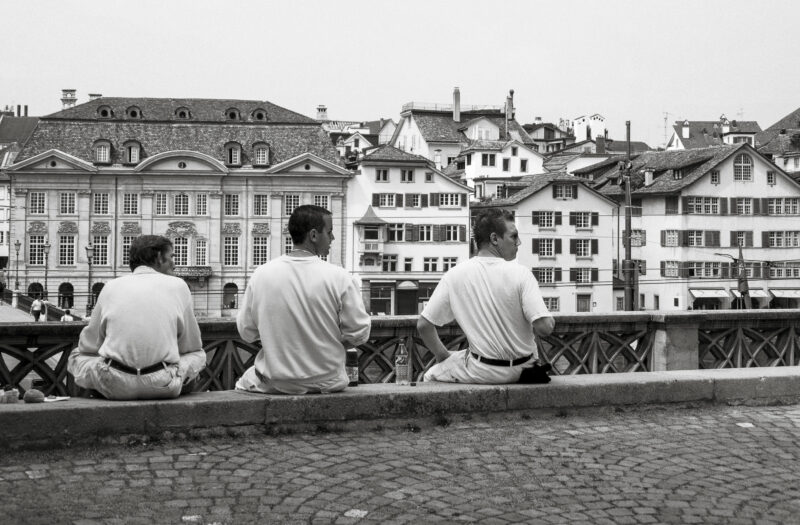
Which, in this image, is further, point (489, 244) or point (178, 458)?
point (489, 244)

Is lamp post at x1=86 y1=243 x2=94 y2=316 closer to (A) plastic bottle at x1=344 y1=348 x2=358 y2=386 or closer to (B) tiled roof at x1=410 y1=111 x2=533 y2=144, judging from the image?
(B) tiled roof at x1=410 y1=111 x2=533 y2=144

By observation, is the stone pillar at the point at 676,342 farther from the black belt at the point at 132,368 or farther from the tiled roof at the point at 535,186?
the tiled roof at the point at 535,186

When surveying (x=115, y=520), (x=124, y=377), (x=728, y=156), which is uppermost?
(x=728, y=156)

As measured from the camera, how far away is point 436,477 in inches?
234

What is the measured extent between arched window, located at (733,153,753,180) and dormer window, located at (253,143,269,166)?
3173cm

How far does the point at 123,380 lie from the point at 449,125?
93242 millimetres

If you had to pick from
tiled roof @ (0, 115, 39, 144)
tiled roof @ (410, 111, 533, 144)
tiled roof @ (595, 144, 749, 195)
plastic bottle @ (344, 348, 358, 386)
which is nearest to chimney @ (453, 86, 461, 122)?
tiled roof @ (410, 111, 533, 144)

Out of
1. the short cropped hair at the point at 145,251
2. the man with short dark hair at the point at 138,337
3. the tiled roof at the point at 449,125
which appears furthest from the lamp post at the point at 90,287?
the man with short dark hair at the point at 138,337

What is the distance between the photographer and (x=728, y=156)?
75.3m

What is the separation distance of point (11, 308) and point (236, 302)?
22682mm

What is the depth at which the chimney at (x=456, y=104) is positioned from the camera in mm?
101875

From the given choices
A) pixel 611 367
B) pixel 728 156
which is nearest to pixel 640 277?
pixel 728 156

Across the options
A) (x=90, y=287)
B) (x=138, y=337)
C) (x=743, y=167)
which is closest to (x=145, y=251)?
(x=138, y=337)

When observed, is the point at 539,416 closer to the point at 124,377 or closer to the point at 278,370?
the point at 278,370
